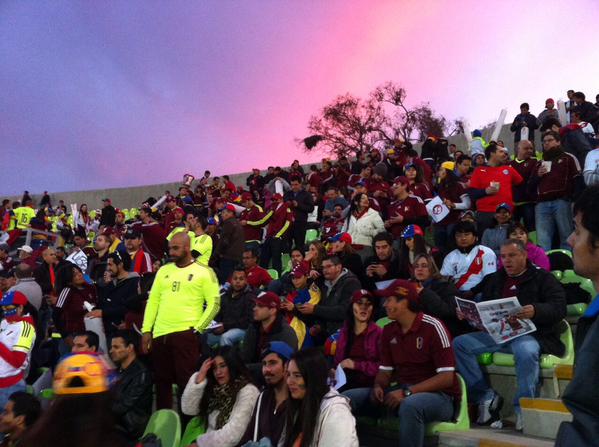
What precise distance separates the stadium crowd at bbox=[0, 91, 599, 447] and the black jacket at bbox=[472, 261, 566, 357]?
11 mm

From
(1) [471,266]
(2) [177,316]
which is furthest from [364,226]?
(2) [177,316]

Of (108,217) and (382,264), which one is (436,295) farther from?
(108,217)

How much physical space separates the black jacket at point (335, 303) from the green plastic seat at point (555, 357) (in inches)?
68.3

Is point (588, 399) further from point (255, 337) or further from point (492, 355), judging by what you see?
point (255, 337)

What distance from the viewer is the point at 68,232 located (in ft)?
56.5

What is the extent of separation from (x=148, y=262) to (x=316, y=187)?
6.36 metres

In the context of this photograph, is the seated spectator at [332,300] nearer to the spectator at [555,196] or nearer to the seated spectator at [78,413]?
the spectator at [555,196]

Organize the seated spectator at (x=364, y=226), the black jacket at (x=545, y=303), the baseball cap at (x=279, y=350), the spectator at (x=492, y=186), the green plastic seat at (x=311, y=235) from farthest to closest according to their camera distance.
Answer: the green plastic seat at (x=311, y=235)
the seated spectator at (x=364, y=226)
the spectator at (x=492, y=186)
the baseball cap at (x=279, y=350)
the black jacket at (x=545, y=303)

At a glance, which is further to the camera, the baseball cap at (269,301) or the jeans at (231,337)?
the jeans at (231,337)

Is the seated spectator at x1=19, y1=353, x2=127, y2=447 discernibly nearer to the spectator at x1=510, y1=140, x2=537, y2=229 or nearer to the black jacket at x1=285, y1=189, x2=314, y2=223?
the spectator at x1=510, y1=140, x2=537, y2=229

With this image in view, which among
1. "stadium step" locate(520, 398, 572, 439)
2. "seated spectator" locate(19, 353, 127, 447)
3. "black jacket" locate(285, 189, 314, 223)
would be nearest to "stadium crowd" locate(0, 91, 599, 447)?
"seated spectator" locate(19, 353, 127, 447)

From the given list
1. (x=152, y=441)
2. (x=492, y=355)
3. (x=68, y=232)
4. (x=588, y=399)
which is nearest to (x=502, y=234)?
(x=492, y=355)

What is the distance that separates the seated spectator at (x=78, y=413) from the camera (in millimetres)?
2027

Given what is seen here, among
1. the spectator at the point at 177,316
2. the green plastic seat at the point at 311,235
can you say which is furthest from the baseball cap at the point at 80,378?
the green plastic seat at the point at 311,235
